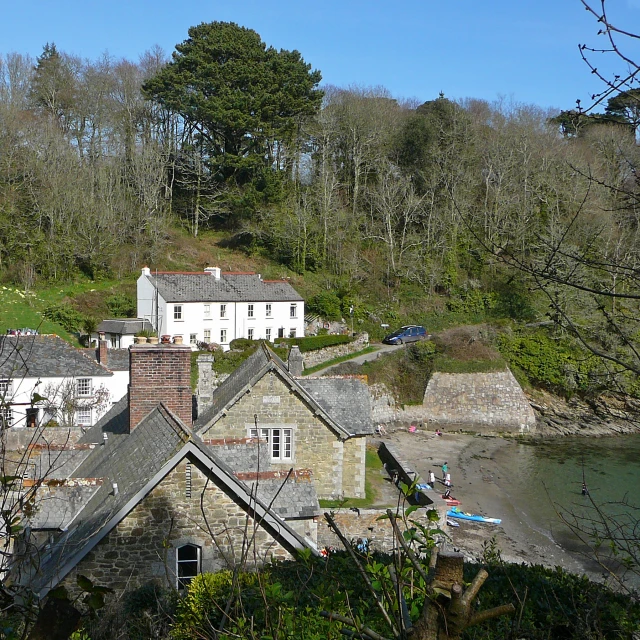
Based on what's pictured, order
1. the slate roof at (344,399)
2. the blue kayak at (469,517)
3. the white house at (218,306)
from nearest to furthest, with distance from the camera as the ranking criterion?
1. the slate roof at (344,399)
2. the blue kayak at (469,517)
3. the white house at (218,306)

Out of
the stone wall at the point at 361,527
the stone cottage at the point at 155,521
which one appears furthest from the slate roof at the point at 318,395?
the stone cottage at the point at 155,521

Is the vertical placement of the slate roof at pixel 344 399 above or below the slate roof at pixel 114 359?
above

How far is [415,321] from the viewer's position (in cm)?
4444

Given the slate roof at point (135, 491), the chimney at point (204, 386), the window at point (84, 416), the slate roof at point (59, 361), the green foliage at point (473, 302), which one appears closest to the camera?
the slate roof at point (135, 491)

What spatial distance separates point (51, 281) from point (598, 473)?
1232 inches

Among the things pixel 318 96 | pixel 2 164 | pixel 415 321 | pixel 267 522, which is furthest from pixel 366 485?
pixel 318 96

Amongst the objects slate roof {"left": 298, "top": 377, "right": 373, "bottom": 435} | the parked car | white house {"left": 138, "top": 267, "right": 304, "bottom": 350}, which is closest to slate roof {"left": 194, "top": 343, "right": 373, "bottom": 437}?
slate roof {"left": 298, "top": 377, "right": 373, "bottom": 435}

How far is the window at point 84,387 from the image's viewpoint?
28.2 meters

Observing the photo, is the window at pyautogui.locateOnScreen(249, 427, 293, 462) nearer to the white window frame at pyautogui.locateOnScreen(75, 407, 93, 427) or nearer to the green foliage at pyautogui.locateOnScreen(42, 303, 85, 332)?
the white window frame at pyautogui.locateOnScreen(75, 407, 93, 427)

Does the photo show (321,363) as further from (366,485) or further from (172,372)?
(172,372)

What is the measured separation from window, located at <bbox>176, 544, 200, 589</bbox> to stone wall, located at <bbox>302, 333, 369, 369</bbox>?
28283mm

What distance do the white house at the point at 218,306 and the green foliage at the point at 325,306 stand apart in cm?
167

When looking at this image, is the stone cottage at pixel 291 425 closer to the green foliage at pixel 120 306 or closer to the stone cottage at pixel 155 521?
the stone cottage at pixel 155 521

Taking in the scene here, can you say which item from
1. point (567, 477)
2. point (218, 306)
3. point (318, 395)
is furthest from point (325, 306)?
point (318, 395)
